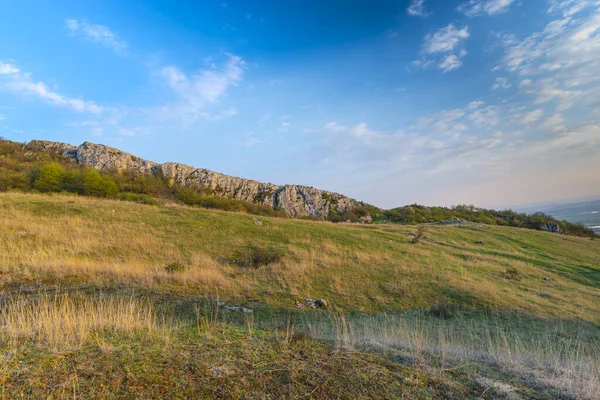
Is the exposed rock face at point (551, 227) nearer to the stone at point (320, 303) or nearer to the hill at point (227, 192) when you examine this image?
the hill at point (227, 192)

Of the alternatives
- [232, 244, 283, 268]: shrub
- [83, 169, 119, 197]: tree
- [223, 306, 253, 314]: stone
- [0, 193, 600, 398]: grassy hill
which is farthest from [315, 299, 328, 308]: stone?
[83, 169, 119, 197]: tree

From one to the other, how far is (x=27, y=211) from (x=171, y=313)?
19.9m

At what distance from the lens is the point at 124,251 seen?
12906 millimetres

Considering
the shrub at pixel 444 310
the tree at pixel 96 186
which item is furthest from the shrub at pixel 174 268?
the tree at pixel 96 186

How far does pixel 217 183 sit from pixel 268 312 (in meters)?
65.8

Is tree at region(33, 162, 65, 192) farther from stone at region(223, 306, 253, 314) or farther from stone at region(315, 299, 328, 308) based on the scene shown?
stone at region(315, 299, 328, 308)

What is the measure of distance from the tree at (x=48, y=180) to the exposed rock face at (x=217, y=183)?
2645 cm

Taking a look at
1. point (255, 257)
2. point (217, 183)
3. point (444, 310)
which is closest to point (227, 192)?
point (217, 183)

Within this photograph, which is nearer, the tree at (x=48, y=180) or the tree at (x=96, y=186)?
the tree at (x=48, y=180)

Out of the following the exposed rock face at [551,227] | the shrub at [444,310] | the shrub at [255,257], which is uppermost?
the exposed rock face at [551,227]

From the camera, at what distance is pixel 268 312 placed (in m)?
8.13

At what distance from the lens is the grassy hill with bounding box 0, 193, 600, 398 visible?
2594mm

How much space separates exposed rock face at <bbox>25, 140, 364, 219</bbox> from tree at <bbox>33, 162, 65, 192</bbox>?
26447 mm

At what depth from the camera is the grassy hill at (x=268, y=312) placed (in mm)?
2594
